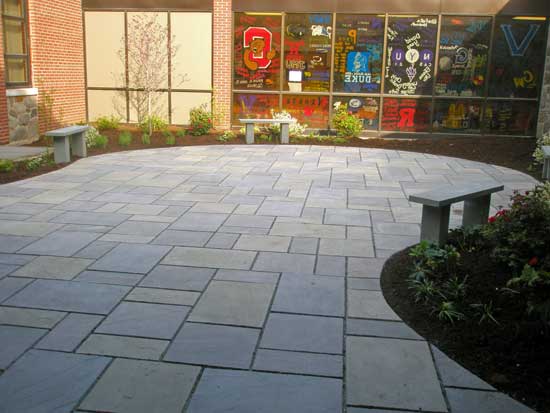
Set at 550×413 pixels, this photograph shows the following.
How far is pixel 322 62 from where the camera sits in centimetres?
1420

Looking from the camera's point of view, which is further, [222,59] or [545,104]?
[222,59]

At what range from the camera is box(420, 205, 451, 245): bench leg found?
4.82 meters

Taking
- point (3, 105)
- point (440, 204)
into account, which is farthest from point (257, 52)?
point (440, 204)

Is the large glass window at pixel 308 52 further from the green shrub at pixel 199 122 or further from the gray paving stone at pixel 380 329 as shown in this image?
the gray paving stone at pixel 380 329

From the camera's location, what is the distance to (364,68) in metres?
14.1

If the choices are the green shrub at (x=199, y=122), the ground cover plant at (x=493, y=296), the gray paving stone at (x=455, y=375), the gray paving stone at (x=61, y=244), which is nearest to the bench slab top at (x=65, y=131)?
the green shrub at (x=199, y=122)

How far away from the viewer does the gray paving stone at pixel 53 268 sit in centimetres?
450

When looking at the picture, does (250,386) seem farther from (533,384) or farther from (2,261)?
(2,261)

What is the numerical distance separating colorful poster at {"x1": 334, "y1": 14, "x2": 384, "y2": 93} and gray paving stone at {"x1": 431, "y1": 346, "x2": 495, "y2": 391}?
38.0 ft

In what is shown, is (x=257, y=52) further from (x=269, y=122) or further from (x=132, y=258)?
(x=132, y=258)

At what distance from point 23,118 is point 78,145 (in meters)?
2.51

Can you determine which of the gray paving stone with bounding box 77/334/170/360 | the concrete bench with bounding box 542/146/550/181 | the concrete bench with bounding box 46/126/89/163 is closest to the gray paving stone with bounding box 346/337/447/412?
the gray paving stone with bounding box 77/334/170/360

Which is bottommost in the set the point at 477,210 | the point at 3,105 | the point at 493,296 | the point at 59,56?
the point at 493,296

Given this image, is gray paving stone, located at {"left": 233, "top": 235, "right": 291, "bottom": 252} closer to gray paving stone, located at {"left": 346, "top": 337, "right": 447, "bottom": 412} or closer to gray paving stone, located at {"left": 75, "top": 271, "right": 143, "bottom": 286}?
gray paving stone, located at {"left": 75, "top": 271, "right": 143, "bottom": 286}
